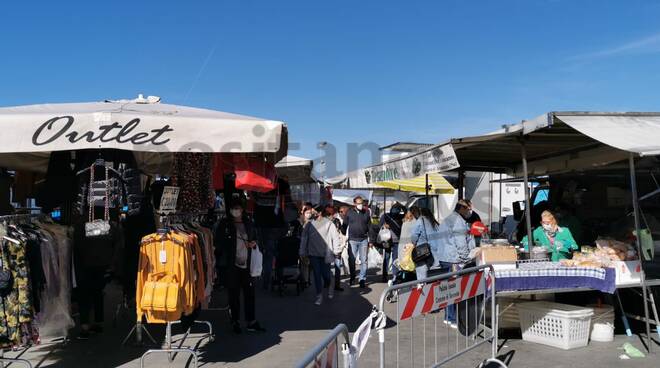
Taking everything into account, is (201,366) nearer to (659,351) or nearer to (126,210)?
(126,210)

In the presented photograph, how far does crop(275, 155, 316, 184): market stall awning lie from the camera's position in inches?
449

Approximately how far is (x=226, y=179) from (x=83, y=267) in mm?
2818

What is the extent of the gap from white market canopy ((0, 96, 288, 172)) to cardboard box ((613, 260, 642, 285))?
14.5 feet

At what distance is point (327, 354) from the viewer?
3.05 meters

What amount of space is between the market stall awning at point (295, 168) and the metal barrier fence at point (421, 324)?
4.50 meters

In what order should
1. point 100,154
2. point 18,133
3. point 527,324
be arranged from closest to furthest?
point 18,133
point 100,154
point 527,324

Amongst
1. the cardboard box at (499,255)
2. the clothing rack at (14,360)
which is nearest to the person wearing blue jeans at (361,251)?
the cardboard box at (499,255)

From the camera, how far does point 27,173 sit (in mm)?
8922

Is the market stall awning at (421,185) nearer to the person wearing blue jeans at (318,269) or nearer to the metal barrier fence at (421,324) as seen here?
the person wearing blue jeans at (318,269)

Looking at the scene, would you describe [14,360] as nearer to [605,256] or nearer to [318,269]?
[318,269]

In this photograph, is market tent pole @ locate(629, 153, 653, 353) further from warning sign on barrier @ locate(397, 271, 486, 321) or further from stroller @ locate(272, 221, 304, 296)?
stroller @ locate(272, 221, 304, 296)

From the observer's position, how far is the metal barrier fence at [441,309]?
175 inches

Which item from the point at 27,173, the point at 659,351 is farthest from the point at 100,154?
the point at 659,351

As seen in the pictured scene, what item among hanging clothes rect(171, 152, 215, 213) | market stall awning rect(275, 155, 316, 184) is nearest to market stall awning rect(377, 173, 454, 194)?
market stall awning rect(275, 155, 316, 184)
